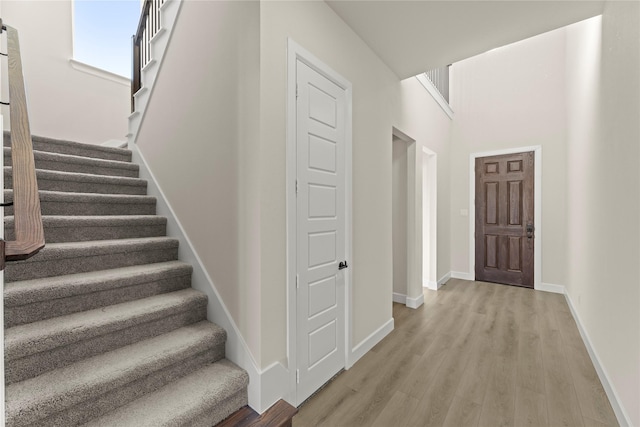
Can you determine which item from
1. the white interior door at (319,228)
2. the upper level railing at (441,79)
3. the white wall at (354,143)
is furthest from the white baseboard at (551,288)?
the white interior door at (319,228)

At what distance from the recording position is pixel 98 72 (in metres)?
4.04

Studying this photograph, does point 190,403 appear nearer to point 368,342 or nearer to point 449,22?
point 368,342

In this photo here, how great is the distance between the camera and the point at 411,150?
3.77 m

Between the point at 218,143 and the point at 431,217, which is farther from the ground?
the point at 218,143

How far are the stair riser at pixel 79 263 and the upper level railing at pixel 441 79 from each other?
4.52 m

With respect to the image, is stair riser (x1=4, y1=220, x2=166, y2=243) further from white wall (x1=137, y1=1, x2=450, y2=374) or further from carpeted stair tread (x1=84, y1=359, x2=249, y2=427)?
carpeted stair tread (x1=84, y1=359, x2=249, y2=427)

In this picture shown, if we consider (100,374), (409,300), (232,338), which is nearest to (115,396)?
(100,374)

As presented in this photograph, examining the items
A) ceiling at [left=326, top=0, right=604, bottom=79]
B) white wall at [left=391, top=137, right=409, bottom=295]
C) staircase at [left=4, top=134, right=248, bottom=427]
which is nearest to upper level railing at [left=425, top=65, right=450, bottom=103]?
white wall at [left=391, top=137, right=409, bottom=295]

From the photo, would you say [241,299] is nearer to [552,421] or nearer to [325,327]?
[325,327]

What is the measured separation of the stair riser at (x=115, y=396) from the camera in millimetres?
1192

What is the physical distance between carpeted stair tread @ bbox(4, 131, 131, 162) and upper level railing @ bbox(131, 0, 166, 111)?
29.7 inches

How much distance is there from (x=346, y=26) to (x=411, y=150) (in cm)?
185

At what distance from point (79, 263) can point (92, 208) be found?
626mm

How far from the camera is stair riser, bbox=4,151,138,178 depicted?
2.32 meters
